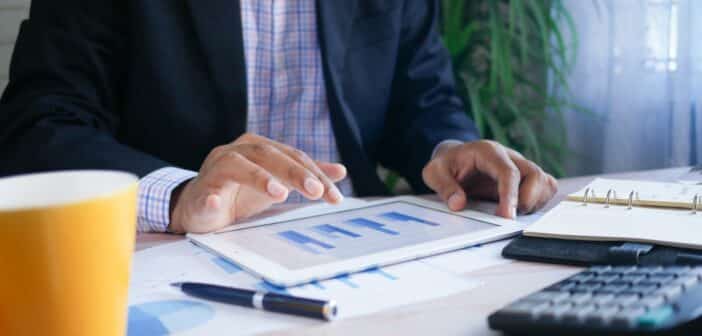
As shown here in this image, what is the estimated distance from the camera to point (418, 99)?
130 centimetres

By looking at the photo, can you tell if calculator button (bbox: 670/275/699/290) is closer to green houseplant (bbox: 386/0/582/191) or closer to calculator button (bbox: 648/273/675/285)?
calculator button (bbox: 648/273/675/285)

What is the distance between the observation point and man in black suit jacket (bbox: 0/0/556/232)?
0.76 metres

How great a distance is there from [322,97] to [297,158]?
51 cm

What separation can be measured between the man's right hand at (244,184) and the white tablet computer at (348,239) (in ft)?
0.09

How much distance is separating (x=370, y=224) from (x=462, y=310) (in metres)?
0.25

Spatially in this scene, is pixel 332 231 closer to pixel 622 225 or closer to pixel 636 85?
pixel 622 225

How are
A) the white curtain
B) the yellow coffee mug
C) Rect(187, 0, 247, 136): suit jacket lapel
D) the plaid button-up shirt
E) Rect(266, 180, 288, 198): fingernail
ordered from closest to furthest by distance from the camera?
1. the yellow coffee mug
2. Rect(266, 180, 288, 198): fingernail
3. Rect(187, 0, 247, 136): suit jacket lapel
4. the plaid button-up shirt
5. the white curtain

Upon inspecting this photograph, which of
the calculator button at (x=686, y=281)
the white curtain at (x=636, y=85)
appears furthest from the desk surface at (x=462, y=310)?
the white curtain at (x=636, y=85)

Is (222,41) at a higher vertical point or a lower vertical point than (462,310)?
higher

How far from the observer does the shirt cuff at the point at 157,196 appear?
0.76m

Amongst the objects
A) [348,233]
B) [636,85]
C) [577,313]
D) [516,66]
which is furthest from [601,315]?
[516,66]

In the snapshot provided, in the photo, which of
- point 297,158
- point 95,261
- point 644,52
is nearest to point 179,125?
point 297,158

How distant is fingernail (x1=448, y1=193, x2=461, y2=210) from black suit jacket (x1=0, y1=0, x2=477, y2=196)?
34 centimetres

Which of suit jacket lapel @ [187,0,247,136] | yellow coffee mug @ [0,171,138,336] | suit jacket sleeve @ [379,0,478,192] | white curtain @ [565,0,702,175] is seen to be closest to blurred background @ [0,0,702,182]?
white curtain @ [565,0,702,175]
